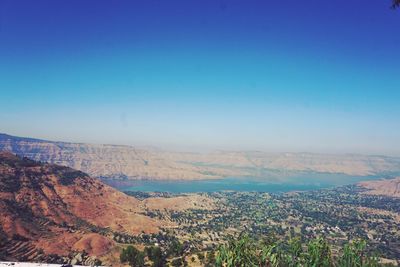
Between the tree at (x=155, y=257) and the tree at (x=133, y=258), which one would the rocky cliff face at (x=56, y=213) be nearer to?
the tree at (x=133, y=258)

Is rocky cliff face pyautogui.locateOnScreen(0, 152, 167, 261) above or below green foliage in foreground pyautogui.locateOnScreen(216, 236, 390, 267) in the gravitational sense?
below

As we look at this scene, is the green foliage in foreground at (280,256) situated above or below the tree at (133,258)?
above

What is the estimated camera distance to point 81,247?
85750 millimetres

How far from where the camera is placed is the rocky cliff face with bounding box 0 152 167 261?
3310 inches

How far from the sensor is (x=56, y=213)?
112812mm

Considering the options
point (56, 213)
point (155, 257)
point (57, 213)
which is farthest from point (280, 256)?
point (57, 213)

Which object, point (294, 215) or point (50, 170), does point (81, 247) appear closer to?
point (50, 170)

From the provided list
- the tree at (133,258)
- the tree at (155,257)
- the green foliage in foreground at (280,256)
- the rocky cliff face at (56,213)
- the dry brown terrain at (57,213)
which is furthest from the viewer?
the dry brown terrain at (57,213)

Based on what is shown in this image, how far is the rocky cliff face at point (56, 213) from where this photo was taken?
8406cm

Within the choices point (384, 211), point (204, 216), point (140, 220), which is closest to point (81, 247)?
point (140, 220)

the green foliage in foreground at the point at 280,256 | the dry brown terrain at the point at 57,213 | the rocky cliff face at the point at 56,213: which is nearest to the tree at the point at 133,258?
the dry brown terrain at the point at 57,213

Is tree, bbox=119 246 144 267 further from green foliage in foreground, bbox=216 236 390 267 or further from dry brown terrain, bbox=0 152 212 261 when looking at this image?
green foliage in foreground, bbox=216 236 390 267

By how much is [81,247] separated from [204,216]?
8369 centimetres

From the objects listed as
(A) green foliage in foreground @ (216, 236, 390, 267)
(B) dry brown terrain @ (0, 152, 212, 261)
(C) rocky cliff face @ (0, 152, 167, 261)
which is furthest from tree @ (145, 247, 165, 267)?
(A) green foliage in foreground @ (216, 236, 390, 267)
